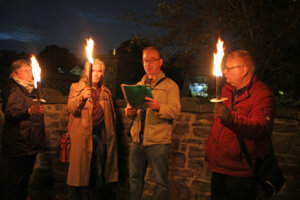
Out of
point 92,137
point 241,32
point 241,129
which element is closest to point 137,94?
point 92,137

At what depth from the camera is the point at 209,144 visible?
2578 mm

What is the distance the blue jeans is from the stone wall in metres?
0.98

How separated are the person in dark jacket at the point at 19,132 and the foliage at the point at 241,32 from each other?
473 centimetres

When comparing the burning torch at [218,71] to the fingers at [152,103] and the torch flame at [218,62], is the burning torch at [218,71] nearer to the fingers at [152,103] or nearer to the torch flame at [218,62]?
the torch flame at [218,62]

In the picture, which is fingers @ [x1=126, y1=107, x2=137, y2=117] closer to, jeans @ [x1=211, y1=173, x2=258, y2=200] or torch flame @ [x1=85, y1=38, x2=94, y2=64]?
torch flame @ [x1=85, y1=38, x2=94, y2=64]

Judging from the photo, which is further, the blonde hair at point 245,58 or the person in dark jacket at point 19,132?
the person in dark jacket at point 19,132

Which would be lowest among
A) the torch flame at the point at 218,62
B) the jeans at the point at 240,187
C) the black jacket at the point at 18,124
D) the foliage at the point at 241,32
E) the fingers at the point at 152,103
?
the jeans at the point at 240,187

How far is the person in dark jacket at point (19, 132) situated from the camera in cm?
309

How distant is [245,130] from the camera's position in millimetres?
2086

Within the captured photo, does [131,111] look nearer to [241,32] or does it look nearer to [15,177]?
[15,177]

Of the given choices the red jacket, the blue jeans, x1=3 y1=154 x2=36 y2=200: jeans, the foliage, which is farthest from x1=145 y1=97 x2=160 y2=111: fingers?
the foliage

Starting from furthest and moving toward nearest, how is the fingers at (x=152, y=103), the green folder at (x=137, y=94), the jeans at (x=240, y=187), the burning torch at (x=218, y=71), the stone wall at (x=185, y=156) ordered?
the stone wall at (x=185, y=156) → the fingers at (x=152, y=103) → the green folder at (x=137, y=94) → the jeans at (x=240, y=187) → the burning torch at (x=218, y=71)

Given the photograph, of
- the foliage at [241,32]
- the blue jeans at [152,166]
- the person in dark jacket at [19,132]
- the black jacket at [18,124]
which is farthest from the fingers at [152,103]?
the foliage at [241,32]

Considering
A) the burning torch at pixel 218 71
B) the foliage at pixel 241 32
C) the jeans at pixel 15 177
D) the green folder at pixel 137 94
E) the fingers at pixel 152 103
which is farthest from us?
the foliage at pixel 241 32
